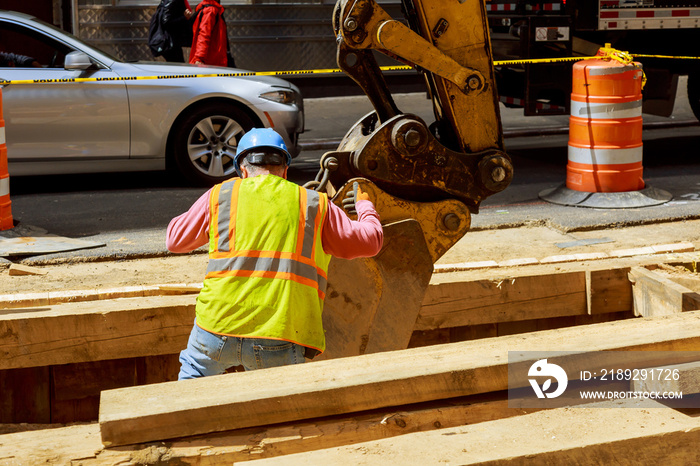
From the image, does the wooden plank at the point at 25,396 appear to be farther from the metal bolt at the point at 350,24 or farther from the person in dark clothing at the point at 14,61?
the person in dark clothing at the point at 14,61

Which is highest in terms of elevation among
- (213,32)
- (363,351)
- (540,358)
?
(213,32)

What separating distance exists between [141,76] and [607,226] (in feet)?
15.7

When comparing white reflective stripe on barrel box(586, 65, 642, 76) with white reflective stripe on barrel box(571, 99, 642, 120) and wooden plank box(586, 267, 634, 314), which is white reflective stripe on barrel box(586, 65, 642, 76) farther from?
wooden plank box(586, 267, 634, 314)

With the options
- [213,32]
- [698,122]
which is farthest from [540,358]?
[698,122]

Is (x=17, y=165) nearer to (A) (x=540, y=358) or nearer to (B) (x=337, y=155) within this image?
(B) (x=337, y=155)

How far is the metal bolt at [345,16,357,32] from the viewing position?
13.4 ft

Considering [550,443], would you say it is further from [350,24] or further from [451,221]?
[350,24]

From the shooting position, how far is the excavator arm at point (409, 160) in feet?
13.5

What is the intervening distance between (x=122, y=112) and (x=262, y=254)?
5965 mm

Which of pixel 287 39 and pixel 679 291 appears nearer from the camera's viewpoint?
pixel 679 291

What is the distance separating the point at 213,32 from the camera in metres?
11.4

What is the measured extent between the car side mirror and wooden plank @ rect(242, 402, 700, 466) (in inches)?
267

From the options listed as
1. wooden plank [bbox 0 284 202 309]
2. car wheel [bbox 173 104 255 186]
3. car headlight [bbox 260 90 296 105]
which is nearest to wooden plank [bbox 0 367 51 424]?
wooden plank [bbox 0 284 202 309]

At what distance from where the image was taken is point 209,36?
1133 cm
